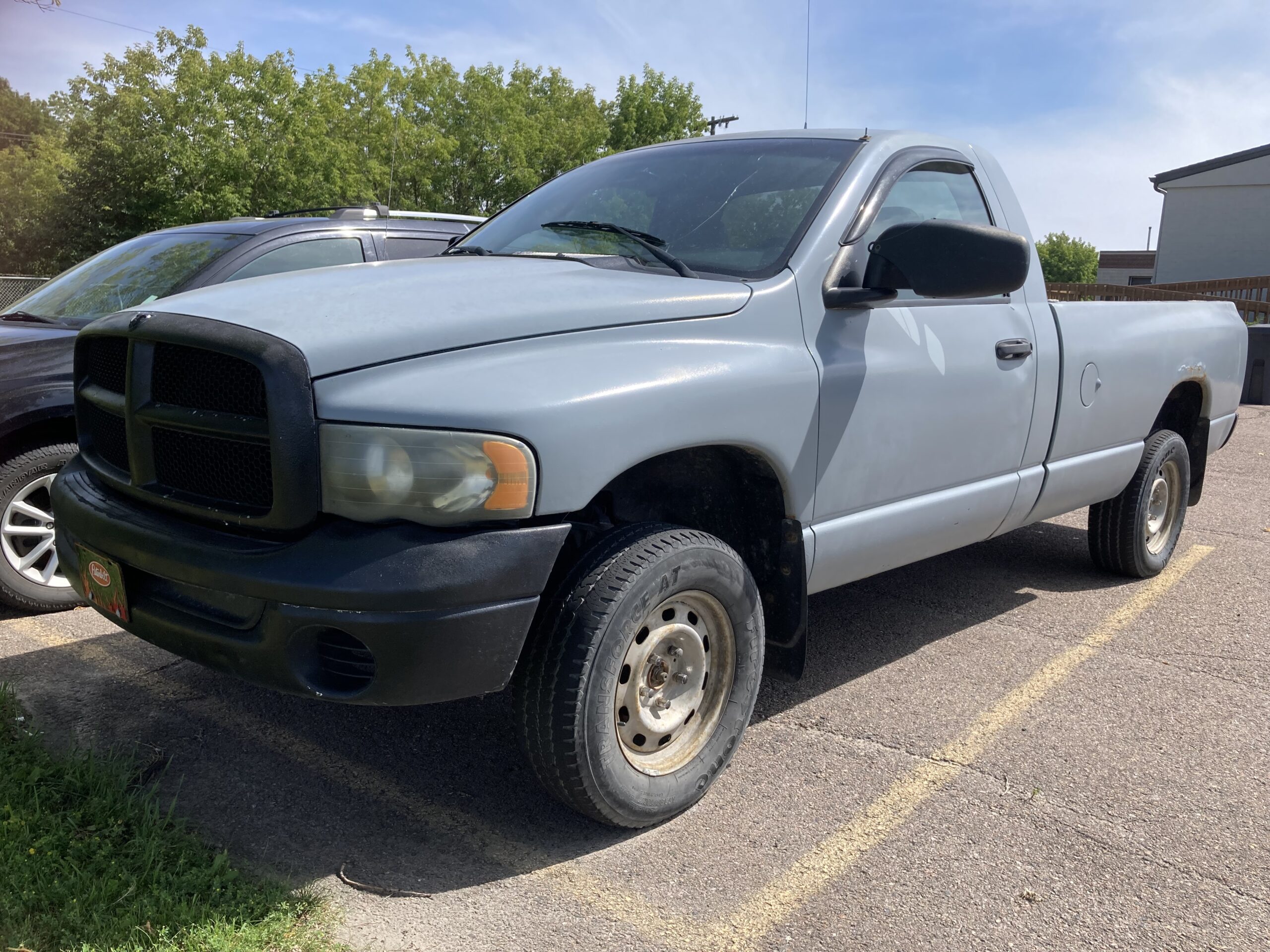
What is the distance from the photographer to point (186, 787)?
10.1 feet

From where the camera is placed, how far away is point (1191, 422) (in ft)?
18.8

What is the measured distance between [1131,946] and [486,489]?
1846 millimetres

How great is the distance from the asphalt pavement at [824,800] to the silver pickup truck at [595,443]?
29 centimetres

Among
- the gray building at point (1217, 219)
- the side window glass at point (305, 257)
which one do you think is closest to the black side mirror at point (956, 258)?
the side window glass at point (305, 257)

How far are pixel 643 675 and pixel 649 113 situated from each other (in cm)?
5450

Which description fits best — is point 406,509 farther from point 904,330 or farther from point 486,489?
point 904,330

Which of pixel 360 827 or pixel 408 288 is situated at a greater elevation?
pixel 408 288

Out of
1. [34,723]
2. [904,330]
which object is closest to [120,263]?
[34,723]

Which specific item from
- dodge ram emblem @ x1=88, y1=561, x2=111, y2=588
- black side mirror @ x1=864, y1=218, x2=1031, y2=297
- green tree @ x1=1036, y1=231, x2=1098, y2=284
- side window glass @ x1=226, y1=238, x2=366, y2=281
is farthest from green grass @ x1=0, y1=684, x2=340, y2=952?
green tree @ x1=1036, y1=231, x2=1098, y2=284

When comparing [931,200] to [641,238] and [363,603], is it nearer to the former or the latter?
[641,238]

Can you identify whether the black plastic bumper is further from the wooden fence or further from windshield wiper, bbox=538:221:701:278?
the wooden fence

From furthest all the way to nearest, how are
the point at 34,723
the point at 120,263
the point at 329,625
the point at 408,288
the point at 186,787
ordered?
the point at 120,263 → the point at 34,723 → the point at 186,787 → the point at 408,288 → the point at 329,625

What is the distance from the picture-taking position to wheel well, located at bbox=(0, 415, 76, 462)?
4398 mm

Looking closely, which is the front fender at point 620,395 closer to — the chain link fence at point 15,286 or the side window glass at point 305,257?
the side window glass at point 305,257
